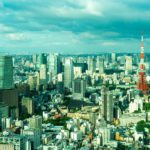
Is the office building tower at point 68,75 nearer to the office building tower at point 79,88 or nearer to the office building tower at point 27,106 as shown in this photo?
the office building tower at point 79,88

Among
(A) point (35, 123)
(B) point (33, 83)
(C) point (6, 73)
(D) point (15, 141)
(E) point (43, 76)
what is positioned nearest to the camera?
(D) point (15, 141)

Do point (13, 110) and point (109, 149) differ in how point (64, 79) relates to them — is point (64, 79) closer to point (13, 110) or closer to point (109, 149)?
point (13, 110)

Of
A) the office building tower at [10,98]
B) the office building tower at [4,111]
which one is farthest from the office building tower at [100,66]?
the office building tower at [4,111]

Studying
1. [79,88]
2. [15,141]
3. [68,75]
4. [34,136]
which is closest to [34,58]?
[68,75]

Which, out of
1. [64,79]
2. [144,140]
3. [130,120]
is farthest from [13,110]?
[64,79]

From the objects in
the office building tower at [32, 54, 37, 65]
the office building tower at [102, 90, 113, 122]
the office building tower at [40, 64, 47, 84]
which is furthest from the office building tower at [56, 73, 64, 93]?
the office building tower at [32, 54, 37, 65]

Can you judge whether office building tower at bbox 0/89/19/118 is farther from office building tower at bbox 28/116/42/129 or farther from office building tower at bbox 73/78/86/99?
office building tower at bbox 73/78/86/99

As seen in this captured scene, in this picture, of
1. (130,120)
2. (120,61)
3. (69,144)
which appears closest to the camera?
(69,144)

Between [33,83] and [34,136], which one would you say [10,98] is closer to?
[34,136]
